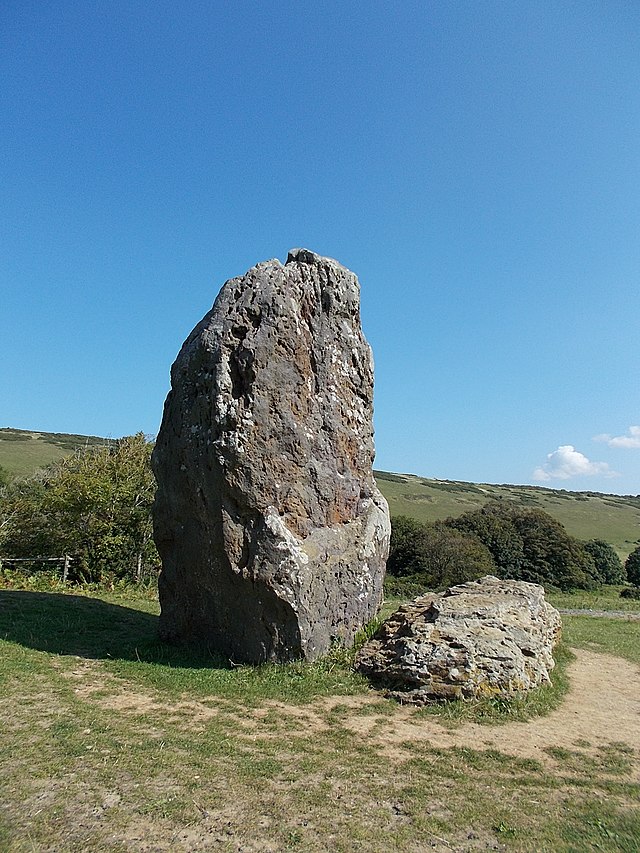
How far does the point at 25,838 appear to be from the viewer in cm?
443

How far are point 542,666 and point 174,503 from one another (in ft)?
22.9

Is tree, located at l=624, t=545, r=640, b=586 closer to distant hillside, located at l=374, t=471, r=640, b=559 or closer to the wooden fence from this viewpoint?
distant hillside, located at l=374, t=471, r=640, b=559

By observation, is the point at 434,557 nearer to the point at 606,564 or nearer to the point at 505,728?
the point at 606,564

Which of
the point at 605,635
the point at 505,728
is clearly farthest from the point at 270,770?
the point at 605,635

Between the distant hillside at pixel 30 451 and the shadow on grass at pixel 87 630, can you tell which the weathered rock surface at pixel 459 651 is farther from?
the distant hillside at pixel 30 451

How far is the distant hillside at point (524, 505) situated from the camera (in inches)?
2628

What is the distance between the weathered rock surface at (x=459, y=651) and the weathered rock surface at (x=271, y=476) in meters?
1.15

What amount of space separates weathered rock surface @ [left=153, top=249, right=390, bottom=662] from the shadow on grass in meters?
0.53

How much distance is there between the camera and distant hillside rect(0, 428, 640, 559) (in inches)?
2402

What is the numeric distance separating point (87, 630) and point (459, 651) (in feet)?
26.6

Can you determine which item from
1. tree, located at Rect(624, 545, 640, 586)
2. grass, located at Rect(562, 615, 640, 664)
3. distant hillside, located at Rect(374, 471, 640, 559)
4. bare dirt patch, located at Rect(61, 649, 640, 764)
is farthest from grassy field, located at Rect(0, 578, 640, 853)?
distant hillside, located at Rect(374, 471, 640, 559)

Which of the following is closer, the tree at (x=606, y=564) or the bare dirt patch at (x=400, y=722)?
the bare dirt patch at (x=400, y=722)

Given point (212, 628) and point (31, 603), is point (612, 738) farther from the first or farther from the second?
point (31, 603)

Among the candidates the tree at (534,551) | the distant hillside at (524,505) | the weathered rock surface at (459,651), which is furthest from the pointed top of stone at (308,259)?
the distant hillside at (524,505)
